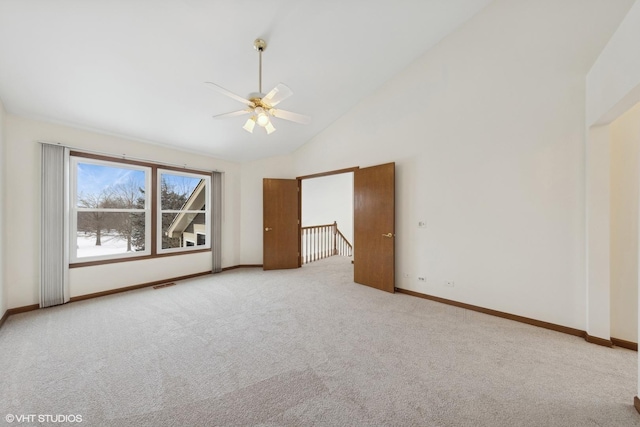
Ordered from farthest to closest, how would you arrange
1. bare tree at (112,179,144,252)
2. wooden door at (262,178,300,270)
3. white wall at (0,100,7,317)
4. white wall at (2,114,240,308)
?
wooden door at (262,178,300,270) < bare tree at (112,179,144,252) < white wall at (2,114,240,308) < white wall at (0,100,7,317)

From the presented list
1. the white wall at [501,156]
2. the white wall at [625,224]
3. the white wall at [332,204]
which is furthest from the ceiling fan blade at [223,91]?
the white wall at [332,204]

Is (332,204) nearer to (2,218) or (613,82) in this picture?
(613,82)

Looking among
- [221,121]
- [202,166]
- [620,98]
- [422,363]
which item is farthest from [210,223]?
[620,98]

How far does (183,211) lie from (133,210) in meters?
0.83

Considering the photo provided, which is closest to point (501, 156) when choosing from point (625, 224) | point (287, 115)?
point (625, 224)

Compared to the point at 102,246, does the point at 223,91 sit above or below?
above

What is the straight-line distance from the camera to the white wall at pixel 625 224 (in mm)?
2209

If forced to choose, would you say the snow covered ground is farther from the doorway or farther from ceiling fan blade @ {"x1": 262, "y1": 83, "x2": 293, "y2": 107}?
the doorway

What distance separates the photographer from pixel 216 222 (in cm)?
504

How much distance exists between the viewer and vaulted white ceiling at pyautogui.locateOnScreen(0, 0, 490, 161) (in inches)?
81.8

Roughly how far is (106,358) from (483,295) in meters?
4.14

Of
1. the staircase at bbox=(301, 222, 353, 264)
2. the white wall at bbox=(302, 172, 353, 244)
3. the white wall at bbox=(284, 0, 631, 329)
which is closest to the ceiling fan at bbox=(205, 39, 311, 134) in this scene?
the white wall at bbox=(284, 0, 631, 329)

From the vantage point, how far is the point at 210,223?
5.04 meters

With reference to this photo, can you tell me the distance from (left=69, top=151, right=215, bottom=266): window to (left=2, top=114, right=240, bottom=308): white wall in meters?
0.19
